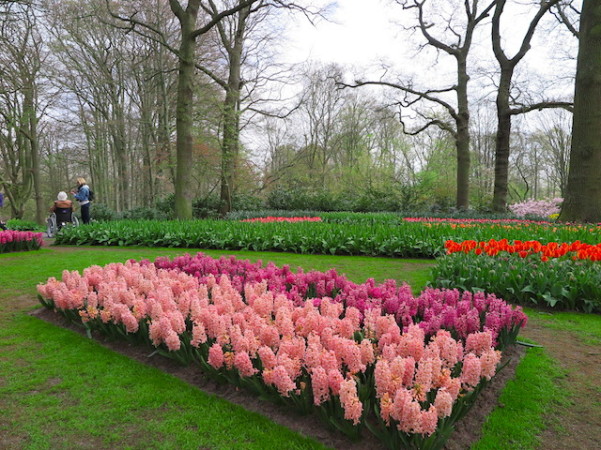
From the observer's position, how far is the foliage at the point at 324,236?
7.29 metres

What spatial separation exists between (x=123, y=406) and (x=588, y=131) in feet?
37.1

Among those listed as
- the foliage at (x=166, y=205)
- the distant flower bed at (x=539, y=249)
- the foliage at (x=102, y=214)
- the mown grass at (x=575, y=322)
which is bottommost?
the mown grass at (x=575, y=322)

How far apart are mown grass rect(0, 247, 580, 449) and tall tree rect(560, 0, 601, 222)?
8.63 metres

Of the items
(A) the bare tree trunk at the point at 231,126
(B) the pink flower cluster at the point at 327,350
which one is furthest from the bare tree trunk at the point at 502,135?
(B) the pink flower cluster at the point at 327,350

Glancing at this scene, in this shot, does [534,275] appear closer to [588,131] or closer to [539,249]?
[539,249]

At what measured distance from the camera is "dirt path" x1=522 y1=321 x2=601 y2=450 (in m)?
1.96

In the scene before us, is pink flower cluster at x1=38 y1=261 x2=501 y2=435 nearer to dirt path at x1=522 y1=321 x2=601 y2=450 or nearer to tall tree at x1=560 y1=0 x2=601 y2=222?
dirt path at x1=522 y1=321 x2=601 y2=450

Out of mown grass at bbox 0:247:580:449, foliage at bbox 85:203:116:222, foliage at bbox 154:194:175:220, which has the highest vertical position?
foliage at bbox 154:194:175:220

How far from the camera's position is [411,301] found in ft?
10.6

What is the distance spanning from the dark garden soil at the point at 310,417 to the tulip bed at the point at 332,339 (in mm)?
72

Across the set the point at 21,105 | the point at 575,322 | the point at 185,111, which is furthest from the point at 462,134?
the point at 21,105

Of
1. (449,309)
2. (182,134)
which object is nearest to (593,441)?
(449,309)

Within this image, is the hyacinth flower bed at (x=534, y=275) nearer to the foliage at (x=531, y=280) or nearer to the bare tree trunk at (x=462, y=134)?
the foliage at (x=531, y=280)

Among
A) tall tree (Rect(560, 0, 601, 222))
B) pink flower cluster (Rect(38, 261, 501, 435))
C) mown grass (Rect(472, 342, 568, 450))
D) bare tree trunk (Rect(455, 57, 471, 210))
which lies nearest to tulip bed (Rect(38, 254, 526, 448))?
pink flower cluster (Rect(38, 261, 501, 435))
